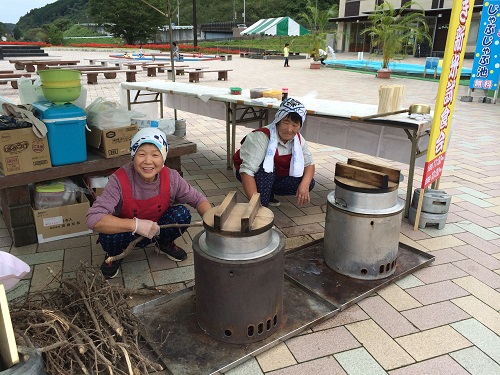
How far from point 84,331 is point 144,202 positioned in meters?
0.97

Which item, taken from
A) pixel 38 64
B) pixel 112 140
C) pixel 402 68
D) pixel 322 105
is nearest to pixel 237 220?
pixel 112 140

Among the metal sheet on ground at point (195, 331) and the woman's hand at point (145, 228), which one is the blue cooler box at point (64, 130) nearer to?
the woman's hand at point (145, 228)

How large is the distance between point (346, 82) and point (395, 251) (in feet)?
44.9

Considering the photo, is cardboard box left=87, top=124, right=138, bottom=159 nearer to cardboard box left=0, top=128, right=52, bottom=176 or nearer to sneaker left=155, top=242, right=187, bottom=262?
cardboard box left=0, top=128, right=52, bottom=176

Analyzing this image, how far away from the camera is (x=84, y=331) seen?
190 centimetres

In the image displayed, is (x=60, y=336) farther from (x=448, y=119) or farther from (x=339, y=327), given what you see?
(x=448, y=119)

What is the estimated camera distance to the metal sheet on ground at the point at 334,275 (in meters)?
2.62

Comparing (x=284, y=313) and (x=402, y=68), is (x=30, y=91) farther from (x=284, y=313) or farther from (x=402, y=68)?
(x=402, y=68)

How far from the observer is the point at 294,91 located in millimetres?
12719

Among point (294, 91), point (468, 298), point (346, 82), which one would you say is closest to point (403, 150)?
point (468, 298)

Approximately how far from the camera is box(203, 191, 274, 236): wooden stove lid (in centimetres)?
192

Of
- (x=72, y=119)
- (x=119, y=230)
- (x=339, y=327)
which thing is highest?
(x=72, y=119)

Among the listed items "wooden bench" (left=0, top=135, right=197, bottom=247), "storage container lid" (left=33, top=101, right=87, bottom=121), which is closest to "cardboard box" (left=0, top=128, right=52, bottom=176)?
"wooden bench" (left=0, top=135, right=197, bottom=247)

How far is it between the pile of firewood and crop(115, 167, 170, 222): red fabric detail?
0.50 metres
